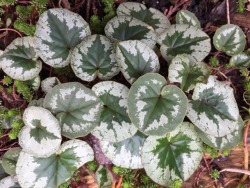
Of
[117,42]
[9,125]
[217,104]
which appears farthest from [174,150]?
[9,125]

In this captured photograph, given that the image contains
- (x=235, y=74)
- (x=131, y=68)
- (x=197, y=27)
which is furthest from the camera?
(x=235, y=74)

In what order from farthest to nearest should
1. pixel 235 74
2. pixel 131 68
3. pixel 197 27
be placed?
1. pixel 235 74
2. pixel 197 27
3. pixel 131 68

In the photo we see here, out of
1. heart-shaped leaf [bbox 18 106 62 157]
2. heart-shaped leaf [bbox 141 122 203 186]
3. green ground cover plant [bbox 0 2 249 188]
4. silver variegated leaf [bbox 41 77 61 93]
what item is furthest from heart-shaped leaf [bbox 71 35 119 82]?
heart-shaped leaf [bbox 141 122 203 186]

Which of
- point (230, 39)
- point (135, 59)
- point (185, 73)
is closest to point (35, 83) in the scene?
point (135, 59)

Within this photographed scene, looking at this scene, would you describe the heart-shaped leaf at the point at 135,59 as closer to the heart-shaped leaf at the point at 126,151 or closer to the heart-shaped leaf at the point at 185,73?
the heart-shaped leaf at the point at 185,73

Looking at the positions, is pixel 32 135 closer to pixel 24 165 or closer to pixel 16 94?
pixel 24 165

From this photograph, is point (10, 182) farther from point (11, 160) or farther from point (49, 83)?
point (49, 83)
